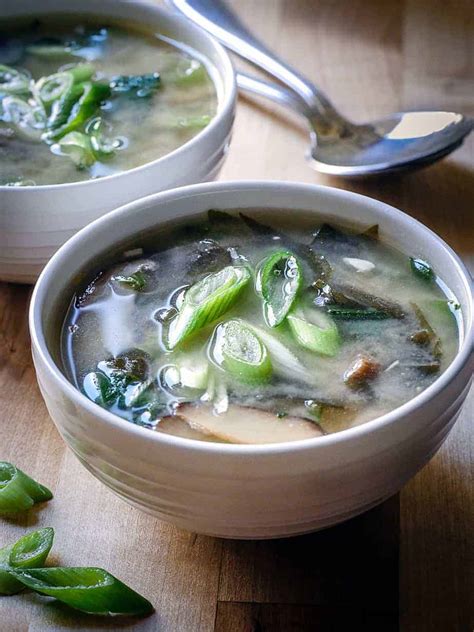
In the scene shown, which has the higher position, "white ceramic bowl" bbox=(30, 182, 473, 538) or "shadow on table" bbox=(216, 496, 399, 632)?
"white ceramic bowl" bbox=(30, 182, 473, 538)

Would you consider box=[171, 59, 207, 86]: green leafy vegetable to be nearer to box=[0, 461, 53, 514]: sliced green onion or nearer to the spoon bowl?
the spoon bowl

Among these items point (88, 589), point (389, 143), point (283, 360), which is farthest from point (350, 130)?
point (88, 589)

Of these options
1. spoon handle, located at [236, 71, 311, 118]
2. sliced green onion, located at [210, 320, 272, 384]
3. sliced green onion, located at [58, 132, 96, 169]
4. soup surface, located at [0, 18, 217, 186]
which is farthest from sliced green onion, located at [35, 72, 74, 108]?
sliced green onion, located at [210, 320, 272, 384]

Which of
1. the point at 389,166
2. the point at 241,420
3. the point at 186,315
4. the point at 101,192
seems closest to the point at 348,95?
the point at 389,166

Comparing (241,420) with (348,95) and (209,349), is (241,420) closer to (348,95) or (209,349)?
(209,349)

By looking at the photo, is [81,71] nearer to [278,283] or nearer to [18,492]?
[278,283]

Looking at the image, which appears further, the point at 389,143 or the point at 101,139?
the point at 389,143
